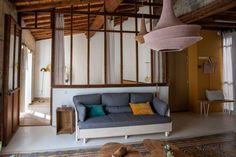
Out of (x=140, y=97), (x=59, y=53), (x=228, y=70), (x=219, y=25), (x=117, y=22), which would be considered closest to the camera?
(x=140, y=97)

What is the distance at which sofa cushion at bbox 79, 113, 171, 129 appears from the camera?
384cm

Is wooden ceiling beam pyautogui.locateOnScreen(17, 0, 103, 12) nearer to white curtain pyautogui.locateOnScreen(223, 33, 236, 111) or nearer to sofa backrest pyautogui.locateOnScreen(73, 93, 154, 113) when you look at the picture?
sofa backrest pyautogui.locateOnScreen(73, 93, 154, 113)

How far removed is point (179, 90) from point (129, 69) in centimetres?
233

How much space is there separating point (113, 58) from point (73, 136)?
7.89 ft

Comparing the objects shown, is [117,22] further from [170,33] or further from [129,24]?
[170,33]

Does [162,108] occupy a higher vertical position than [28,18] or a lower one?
lower

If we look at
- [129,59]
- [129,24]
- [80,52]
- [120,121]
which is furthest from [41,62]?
[120,121]

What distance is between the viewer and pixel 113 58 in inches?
213

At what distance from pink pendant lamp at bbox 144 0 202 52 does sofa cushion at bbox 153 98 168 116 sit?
2.48 m

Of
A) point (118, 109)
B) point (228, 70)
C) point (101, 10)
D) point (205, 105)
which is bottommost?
point (205, 105)

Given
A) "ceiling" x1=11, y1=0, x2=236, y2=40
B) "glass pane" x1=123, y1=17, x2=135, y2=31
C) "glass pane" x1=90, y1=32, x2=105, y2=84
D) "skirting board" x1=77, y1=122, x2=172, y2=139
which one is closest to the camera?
"skirting board" x1=77, y1=122, x2=172, y2=139

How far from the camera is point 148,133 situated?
4.19 metres

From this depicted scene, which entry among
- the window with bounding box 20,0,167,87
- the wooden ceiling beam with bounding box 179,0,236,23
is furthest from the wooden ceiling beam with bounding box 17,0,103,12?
the wooden ceiling beam with bounding box 179,0,236,23

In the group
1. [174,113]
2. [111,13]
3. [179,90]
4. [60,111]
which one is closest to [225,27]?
[179,90]
